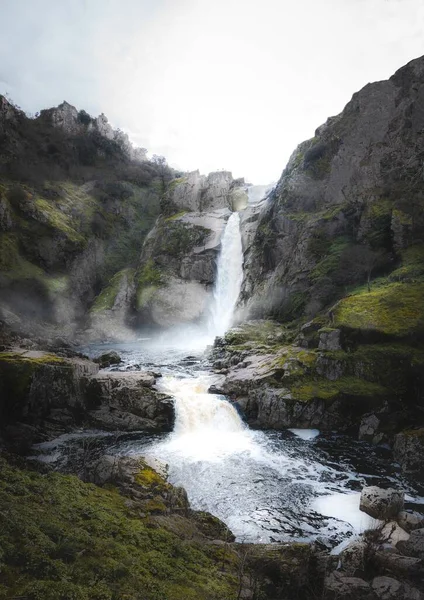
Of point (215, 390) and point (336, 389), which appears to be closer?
point (336, 389)

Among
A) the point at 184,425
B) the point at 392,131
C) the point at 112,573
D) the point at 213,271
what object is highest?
the point at 392,131

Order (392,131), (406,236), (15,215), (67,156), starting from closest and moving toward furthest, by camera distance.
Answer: (406,236)
(392,131)
(15,215)
(67,156)

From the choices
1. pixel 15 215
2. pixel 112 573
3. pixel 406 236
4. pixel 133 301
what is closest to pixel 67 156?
pixel 15 215

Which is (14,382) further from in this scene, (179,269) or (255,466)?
(179,269)

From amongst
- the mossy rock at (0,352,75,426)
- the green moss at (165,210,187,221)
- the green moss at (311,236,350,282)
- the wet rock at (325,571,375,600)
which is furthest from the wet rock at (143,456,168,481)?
the green moss at (165,210,187,221)

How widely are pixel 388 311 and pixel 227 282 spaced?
31.3 m

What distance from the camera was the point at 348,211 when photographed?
4153cm

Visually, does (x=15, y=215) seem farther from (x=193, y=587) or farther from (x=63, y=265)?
(x=193, y=587)

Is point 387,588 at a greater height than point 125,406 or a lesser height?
greater

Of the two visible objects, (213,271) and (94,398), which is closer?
(94,398)

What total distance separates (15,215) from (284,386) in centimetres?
4955

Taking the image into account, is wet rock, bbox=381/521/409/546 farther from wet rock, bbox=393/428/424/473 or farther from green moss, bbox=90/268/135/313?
green moss, bbox=90/268/135/313

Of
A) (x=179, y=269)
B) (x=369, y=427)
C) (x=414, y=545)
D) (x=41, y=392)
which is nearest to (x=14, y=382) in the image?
(x=41, y=392)

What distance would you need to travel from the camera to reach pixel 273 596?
729 centimetres
